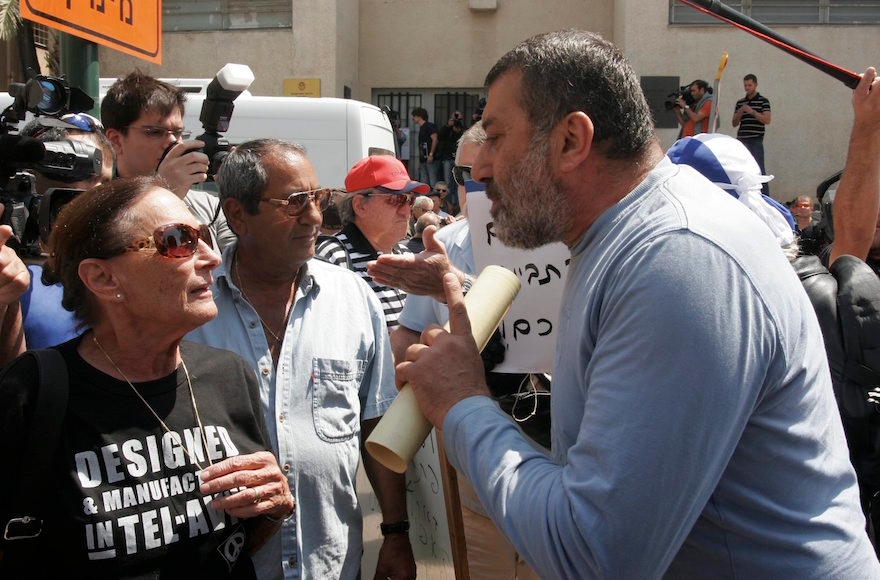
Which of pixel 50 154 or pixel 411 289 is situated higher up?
pixel 50 154

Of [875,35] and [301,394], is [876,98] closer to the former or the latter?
[301,394]

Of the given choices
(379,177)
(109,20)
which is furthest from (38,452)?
(379,177)

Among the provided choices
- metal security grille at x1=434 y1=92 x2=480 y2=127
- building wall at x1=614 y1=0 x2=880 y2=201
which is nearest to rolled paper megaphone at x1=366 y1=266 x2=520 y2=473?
building wall at x1=614 y1=0 x2=880 y2=201

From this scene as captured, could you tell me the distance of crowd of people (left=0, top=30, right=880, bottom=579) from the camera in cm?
136

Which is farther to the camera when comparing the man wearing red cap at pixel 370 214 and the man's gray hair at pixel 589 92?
the man wearing red cap at pixel 370 214

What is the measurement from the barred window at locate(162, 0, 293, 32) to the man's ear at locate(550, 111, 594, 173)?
1675 cm

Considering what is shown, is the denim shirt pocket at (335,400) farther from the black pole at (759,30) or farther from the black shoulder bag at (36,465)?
the black pole at (759,30)

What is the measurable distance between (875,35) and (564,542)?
18.3m

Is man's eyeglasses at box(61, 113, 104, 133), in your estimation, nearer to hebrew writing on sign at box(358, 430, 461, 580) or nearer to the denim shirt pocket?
the denim shirt pocket

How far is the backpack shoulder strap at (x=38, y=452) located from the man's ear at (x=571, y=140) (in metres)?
1.18

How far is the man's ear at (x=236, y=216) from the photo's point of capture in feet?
9.51

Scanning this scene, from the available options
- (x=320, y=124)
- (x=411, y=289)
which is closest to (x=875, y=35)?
(x=320, y=124)

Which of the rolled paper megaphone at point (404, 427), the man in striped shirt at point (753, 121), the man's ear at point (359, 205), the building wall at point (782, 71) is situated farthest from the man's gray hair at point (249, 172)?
the building wall at point (782, 71)

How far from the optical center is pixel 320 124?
372 inches
